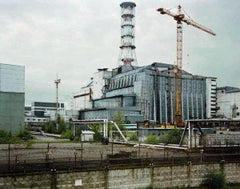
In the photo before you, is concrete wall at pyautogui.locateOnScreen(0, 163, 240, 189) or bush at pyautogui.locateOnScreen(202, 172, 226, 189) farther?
bush at pyautogui.locateOnScreen(202, 172, 226, 189)

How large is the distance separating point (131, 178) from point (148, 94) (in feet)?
244

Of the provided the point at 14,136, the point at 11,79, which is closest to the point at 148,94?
the point at 11,79

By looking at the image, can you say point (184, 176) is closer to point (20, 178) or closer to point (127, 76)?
point (20, 178)

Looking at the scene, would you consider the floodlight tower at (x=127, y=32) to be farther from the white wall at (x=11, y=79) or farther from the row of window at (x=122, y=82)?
the white wall at (x=11, y=79)

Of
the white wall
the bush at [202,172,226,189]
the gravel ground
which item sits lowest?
the bush at [202,172,226,189]

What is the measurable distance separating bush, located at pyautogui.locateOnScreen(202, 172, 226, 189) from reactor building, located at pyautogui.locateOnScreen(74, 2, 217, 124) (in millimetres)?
60382

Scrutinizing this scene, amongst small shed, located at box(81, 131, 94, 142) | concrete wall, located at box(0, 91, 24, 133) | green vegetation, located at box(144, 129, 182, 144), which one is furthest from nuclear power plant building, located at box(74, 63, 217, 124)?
green vegetation, located at box(144, 129, 182, 144)

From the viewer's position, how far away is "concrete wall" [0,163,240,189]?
1989 cm

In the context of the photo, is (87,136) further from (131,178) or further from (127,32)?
(127,32)

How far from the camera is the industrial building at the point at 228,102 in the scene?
354ft

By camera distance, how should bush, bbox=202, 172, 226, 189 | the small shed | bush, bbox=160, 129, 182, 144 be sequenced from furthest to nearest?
the small shed, bush, bbox=160, 129, 182, 144, bush, bbox=202, 172, 226, 189

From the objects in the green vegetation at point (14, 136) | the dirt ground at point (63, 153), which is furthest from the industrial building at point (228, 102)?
the dirt ground at point (63, 153)

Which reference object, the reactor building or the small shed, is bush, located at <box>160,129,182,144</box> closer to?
the small shed

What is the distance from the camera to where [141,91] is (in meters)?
96.3
